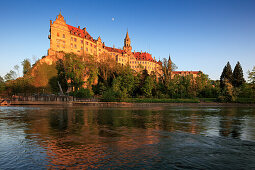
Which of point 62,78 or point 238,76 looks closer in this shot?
point 62,78

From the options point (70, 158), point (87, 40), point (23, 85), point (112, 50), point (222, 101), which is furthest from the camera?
point (112, 50)

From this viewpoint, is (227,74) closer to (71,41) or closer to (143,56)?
(143,56)

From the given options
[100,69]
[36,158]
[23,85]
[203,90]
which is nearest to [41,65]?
[23,85]

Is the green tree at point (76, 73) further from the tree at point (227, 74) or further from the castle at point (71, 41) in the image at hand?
the tree at point (227, 74)

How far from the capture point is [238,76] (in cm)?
9331

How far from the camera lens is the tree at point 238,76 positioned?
3670 inches

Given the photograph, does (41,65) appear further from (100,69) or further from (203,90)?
(203,90)

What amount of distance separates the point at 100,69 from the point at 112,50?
57366 mm

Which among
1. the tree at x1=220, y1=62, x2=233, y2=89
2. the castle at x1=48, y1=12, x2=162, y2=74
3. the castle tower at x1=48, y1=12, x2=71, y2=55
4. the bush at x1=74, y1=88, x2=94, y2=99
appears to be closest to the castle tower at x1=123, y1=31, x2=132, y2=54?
the castle at x1=48, y1=12, x2=162, y2=74

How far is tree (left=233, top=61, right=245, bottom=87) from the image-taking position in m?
93.2

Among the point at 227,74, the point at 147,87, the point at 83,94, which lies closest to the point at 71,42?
the point at 83,94

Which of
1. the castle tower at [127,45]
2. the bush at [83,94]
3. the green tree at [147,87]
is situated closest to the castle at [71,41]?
the green tree at [147,87]

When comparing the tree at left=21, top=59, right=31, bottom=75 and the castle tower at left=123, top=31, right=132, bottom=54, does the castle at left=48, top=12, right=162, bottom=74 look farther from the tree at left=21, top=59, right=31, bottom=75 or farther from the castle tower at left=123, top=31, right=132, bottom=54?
the castle tower at left=123, top=31, right=132, bottom=54

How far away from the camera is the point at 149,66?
165 metres
